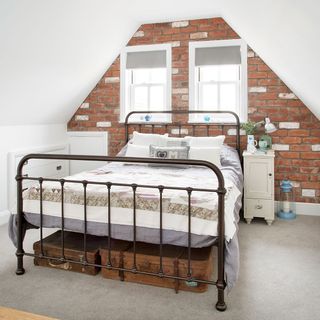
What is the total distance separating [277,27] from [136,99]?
264 cm

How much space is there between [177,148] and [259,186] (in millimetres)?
1072

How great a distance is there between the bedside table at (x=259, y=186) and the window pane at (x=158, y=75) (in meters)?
1.67

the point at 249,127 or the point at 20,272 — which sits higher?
the point at 249,127

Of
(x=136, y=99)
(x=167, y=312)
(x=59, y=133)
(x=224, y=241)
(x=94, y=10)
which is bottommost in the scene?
(x=167, y=312)

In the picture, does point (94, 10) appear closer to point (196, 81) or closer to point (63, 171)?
point (196, 81)

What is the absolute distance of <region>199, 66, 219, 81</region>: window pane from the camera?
475 centimetres

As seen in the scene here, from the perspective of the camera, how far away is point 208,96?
15.7ft

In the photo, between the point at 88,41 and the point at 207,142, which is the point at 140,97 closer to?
the point at 88,41

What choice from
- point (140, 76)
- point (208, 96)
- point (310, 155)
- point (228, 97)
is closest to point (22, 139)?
point (140, 76)

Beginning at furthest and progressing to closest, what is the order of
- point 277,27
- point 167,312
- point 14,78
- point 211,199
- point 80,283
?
point 14,78 → point 277,27 → point 80,283 → point 211,199 → point 167,312

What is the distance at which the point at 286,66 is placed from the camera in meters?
3.51

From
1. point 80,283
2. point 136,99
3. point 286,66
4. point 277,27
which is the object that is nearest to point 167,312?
point 80,283

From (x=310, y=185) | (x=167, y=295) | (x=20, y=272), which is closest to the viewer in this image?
(x=167, y=295)

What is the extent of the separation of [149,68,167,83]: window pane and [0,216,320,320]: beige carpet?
282cm
